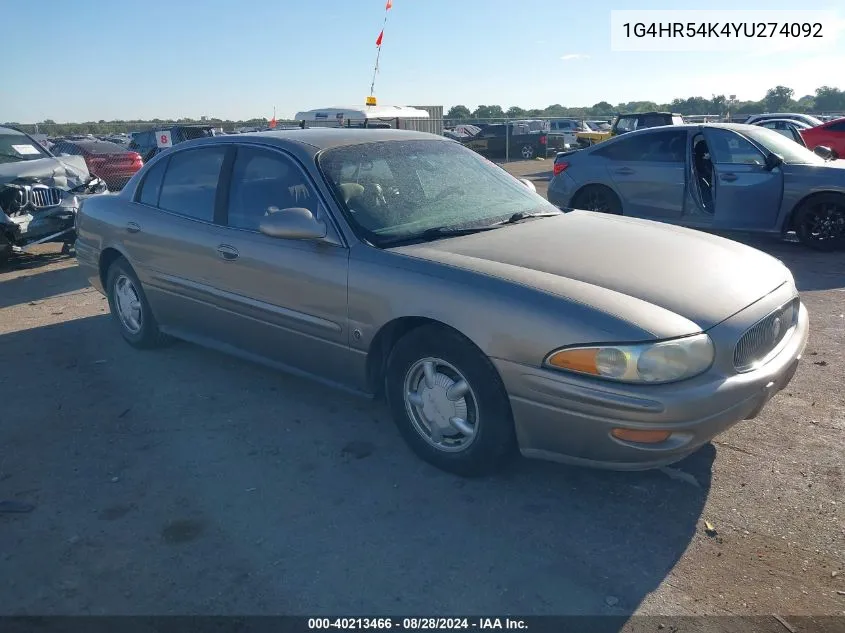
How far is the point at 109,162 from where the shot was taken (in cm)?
1553

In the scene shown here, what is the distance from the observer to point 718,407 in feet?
9.38

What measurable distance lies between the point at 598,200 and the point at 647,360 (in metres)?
6.74

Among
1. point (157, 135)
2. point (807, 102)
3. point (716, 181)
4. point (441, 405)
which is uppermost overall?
point (807, 102)

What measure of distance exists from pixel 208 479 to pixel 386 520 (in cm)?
96

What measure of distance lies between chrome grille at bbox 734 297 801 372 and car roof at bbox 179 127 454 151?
7.61 feet

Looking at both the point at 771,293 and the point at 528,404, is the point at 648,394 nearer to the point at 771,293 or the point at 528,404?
the point at 528,404

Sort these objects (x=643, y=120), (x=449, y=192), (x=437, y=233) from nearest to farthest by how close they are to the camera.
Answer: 1. (x=437, y=233)
2. (x=449, y=192)
3. (x=643, y=120)

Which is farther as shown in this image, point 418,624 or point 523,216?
point 523,216

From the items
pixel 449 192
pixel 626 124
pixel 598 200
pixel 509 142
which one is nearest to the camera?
pixel 449 192

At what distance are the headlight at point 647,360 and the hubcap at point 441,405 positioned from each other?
0.59 metres

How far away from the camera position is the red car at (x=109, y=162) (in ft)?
50.6

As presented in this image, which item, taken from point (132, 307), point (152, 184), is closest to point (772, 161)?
point (152, 184)

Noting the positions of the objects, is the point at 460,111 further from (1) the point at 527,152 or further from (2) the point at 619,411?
(2) the point at 619,411

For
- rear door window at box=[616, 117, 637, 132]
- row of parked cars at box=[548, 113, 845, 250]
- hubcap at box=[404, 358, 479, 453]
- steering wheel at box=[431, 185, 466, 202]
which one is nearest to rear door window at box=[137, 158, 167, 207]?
steering wheel at box=[431, 185, 466, 202]
